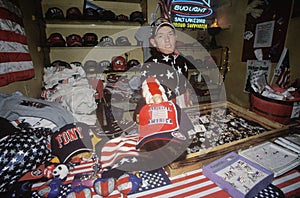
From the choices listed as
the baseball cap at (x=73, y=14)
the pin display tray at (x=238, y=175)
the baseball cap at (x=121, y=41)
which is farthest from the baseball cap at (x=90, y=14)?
the pin display tray at (x=238, y=175)

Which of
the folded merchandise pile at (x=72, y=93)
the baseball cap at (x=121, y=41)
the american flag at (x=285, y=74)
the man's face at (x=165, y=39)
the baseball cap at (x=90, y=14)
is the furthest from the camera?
the baseball cap at (x=121, y=41)

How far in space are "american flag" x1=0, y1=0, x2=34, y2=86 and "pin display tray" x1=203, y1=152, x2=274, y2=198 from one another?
1.28 metres

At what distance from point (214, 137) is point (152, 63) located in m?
0.61

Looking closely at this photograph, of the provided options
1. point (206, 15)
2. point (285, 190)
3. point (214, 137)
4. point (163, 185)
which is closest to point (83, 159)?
point (163, 185)

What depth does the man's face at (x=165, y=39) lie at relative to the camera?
3.17 ft

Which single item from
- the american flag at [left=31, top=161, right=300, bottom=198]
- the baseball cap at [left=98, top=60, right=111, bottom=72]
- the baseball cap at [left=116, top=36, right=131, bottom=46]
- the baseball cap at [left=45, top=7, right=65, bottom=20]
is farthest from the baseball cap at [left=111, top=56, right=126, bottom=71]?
the american flag at [left=31, top=161, right=300, bottom=198]

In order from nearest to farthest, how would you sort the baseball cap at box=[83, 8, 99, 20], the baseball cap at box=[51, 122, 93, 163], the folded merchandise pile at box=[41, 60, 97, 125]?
the baseball cap at box=[51, 122, 93, 163] → the folded merchandise pile at box=[41, 60, 97, 125] → the baseball cap at box=[83, 8, 99, 20]

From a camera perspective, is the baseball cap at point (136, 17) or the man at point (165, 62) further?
the baseball cap at point (136, 17)

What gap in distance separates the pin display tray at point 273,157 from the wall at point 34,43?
162 cm

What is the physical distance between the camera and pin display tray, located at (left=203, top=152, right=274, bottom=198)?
0.47 m

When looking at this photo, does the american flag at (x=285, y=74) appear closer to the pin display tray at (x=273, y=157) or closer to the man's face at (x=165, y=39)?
the pin display tray at (x=273, y=157)

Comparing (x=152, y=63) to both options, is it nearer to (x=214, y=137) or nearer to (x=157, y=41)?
A: (x=157, y=41)

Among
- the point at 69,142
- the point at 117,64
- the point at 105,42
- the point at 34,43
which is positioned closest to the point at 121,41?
the point at 105,42

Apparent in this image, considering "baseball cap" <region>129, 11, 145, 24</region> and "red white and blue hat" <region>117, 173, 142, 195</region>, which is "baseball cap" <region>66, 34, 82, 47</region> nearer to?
"baseball cap" <region>129, 11, 145, 24</region>
